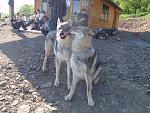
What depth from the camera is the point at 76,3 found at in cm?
2061

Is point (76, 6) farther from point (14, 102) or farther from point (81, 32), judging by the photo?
point (81, 32)

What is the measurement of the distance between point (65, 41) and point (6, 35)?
832 centimetres

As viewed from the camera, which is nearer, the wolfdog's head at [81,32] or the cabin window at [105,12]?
the wolfdog's head at [81,32]

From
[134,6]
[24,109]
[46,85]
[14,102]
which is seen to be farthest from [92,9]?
[134,6]

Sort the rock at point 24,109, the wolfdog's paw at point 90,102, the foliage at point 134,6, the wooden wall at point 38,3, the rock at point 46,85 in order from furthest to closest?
the foliage at point 134,6 → the wooden wall at point 38,3 → the rock at point 46,85 → the wolfdog's paw at point 90,102 → the rock at point 24,109

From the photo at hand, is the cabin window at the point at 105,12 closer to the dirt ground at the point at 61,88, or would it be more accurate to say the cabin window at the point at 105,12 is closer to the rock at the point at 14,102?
the dirt ground at the point at 61,88

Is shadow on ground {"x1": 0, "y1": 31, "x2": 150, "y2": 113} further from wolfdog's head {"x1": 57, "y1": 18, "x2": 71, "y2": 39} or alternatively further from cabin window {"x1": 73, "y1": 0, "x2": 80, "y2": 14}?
cabin window {"x1": 73, "y1": 0, "x2": 80, "y2": 14}

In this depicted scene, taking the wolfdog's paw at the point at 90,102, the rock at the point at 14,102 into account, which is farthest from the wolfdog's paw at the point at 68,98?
the rock at the point at 14,102

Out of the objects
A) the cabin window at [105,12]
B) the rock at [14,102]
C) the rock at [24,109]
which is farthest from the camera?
the cabin window at [105,12]

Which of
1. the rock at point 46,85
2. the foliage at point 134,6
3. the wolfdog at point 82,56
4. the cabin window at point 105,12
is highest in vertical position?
the foliage at point 134,6

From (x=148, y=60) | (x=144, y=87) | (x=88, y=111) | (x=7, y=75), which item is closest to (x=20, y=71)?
(x=7, y=75)

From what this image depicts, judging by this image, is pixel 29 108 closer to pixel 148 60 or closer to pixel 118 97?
pixel 118 97

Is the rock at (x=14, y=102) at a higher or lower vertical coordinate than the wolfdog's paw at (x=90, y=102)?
lower

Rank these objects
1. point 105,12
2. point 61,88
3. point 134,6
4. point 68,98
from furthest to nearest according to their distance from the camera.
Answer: point 134,6 → point 105,12 → point 61,88 → point 68,98
